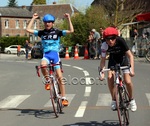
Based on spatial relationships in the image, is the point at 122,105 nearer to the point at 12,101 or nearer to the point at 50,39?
the point at 50,39

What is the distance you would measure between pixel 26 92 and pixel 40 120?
14.6 feet

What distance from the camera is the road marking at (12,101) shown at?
10.6 metres

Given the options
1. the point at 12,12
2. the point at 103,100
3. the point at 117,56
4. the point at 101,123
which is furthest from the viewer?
the point at 12,12

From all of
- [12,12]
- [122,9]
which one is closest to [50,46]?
[122,9]

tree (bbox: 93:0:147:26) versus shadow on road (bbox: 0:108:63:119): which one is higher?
tree (bbox: 93:0:147:26)

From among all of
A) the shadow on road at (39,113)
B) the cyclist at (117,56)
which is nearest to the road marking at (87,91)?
the shadow on road at (39,113)

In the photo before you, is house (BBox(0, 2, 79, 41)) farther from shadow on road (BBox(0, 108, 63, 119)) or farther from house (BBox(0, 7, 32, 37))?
shadow on road (BBox(0, 108, 63, 119))

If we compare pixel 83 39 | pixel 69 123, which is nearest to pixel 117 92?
pixel 69 123

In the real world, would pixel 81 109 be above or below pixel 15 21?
below

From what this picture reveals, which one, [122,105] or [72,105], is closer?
[122,105]

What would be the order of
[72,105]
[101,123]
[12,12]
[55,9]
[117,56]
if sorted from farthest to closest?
1. [55,9]
2. [12,12]
3. [72,105]
4. [101,123]
5. [117,56]

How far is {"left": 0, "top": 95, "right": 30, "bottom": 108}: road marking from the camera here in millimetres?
10598

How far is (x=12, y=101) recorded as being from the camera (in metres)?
11.2

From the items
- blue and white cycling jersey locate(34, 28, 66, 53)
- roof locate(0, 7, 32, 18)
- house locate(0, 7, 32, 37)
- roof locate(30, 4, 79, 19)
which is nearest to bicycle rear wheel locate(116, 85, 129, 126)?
blue and white cycling jersey locate(34, 28, 66, 53)
